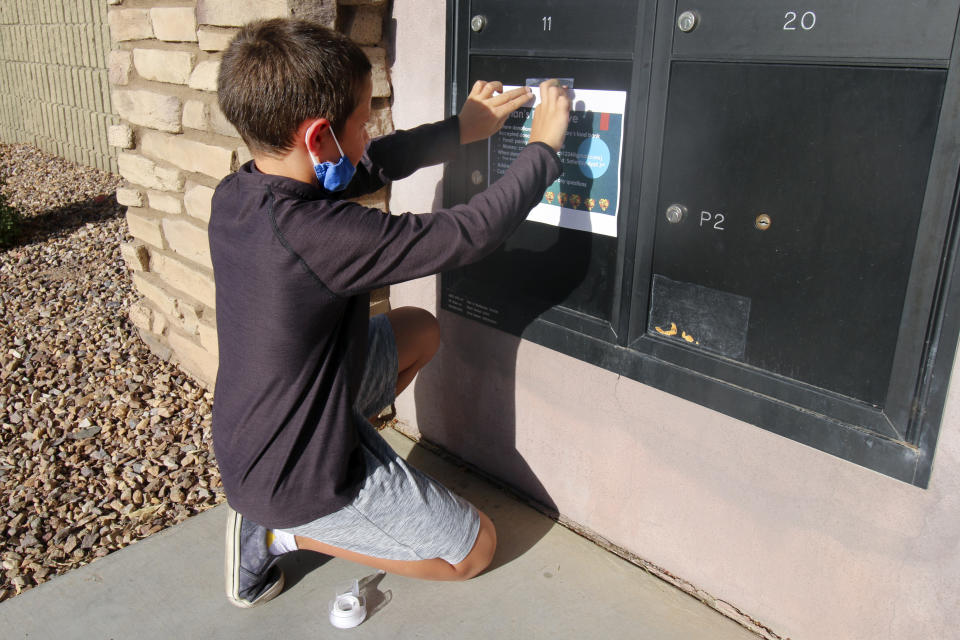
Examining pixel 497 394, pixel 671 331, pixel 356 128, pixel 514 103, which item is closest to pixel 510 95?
pixel 514 103

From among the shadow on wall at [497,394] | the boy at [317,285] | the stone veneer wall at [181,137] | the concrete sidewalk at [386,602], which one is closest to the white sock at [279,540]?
the boy at [317,285]

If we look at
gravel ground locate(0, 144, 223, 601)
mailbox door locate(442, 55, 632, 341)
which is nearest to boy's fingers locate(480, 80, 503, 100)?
mailbox door locate(442, 55, 632, 341)

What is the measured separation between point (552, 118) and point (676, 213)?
421 mm

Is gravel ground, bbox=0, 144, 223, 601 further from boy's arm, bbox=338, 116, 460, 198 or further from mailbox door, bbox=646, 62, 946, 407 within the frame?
mailbox door, bbox=646, 62, 946, 407

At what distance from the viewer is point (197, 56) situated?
322 centimetres

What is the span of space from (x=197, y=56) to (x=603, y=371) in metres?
2.06

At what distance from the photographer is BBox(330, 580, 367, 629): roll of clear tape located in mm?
2352

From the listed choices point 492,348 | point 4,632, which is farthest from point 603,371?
point 4,632

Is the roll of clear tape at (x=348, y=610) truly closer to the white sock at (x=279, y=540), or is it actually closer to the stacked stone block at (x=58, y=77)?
the white sock at (x=279, y=540)

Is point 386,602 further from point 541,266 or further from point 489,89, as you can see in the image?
point 489,89

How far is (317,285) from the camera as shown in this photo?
1939 mm

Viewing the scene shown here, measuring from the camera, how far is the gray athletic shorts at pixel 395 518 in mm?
2230

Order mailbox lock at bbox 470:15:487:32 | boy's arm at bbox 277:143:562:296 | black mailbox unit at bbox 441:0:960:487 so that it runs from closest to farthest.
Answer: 1. black mailbox unit at bbox 441:0:960:487
2. boy's arm at bbox 277:143:562:296
3. mailbox lock at bbox 470:15:487:32

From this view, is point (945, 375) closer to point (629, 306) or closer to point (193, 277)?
point (629, 306)
